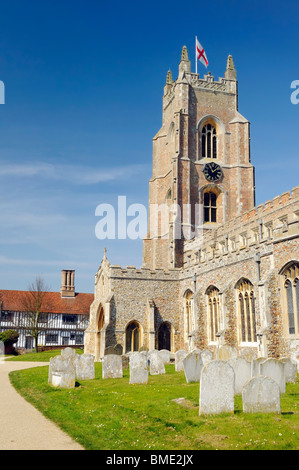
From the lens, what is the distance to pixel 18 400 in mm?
12766

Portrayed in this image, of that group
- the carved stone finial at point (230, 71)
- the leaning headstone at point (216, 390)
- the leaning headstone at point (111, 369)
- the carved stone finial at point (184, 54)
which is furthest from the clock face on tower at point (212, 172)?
the leaning headstone at point (216, 390)

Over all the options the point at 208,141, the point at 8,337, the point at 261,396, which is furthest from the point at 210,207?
the point at 261,396

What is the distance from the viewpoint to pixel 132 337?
2817 centimetres

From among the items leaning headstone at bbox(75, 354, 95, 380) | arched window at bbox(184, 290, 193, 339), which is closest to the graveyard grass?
leaning headstone at bbox(75, 354, 95, 380)

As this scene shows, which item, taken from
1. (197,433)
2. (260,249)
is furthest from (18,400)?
(260,249)

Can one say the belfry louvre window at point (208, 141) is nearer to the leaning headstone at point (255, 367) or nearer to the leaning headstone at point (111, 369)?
the leaning headstone at point (111, 369)

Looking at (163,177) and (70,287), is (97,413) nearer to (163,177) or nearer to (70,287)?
Result: (163,177)

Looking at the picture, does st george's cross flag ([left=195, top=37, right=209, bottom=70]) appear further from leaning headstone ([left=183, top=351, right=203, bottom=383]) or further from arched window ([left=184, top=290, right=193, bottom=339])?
leaning headstone ([left=183, top=351, right=203, bottom=383])

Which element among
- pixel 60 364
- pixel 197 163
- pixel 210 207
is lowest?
pixel 60 364

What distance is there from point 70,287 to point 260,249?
38.2 m

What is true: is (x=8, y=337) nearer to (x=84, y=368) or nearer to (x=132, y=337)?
(x=132, y=337)

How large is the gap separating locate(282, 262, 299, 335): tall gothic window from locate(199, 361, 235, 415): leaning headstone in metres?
9.58

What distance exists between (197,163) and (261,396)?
3206 centimetres

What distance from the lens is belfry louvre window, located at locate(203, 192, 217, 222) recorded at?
3891 cm
